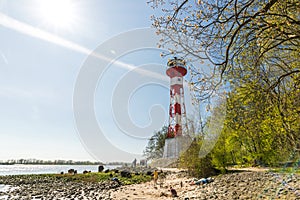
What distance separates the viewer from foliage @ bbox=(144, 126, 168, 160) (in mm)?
46862

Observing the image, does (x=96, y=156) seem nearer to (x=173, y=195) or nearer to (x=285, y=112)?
(x=173, y=195)

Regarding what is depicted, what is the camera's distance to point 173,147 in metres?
33.5

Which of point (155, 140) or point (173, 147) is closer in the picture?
point (173, 147)

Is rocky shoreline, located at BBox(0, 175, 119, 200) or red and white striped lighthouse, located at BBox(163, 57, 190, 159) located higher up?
red and white striped lighthouse, located at BBox(163, 57, 190, 159)

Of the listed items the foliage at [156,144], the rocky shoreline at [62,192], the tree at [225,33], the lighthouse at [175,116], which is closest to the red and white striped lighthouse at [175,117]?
the lighthouse at [175,116]

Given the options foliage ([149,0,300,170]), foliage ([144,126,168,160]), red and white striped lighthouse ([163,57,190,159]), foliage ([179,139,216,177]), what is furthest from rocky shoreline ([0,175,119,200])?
foliage ([144,126,168,160])

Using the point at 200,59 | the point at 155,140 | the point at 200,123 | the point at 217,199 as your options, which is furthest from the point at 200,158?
the point at 155,140

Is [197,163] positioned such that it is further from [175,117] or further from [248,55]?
[175,117]

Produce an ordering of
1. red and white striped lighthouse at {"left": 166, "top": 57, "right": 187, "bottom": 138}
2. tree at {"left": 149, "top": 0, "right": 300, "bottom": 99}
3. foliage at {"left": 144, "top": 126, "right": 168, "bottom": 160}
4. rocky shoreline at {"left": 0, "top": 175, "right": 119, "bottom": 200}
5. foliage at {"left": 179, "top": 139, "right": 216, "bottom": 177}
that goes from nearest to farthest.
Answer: tree at {"left": 149, "top": 0, "right": 300, "bottom": 99} → rocky shoreline at {"left": 0, "top": 175, "right": 119, "bottom": 200} → foliage at {"left": 179, "top": 139, "right": 216, "bottom": 177} → red and white striped lighthouse at {"left": 166, "top": 57, "right": 187, "bottom": 138} → foliage at {"left": 144, "top": 126, "right": 168, "bottom": 160}

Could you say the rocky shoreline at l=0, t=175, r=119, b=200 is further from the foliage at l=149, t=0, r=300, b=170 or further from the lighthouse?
the lighthouse

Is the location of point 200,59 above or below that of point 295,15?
below

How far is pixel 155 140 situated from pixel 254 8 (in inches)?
1793

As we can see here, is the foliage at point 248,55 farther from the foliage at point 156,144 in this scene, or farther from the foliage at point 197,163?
the foliage at point 156,144

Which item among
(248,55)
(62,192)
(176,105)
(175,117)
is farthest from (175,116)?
(248,55)
